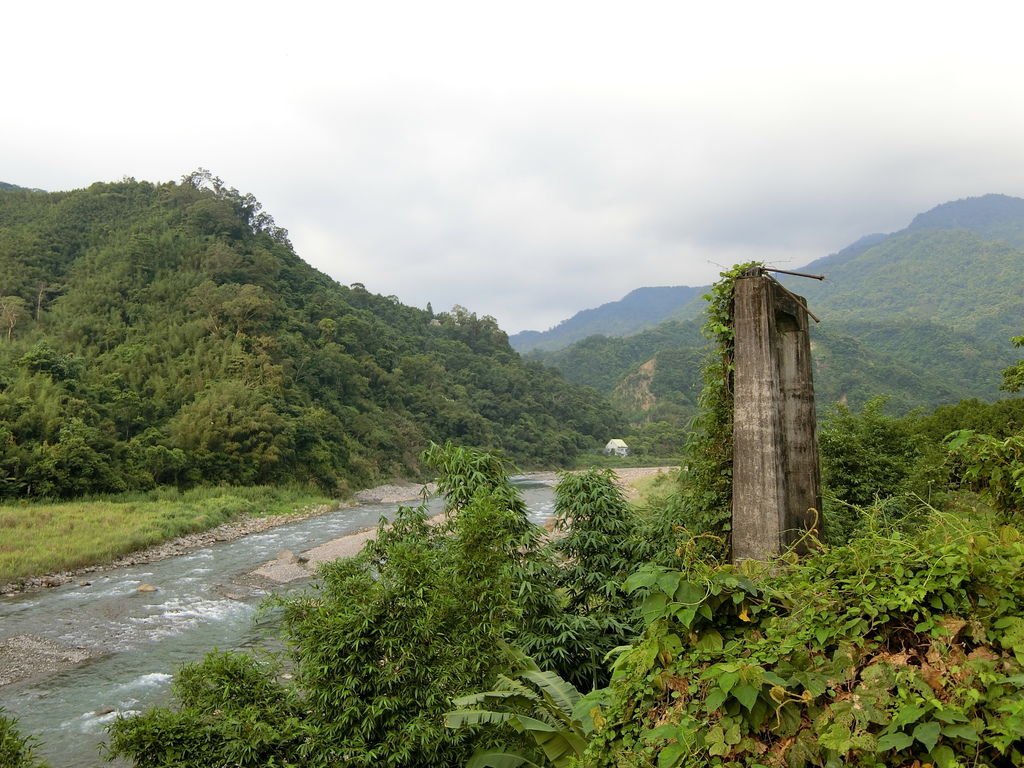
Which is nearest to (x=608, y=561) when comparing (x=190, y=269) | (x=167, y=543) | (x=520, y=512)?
(x=520, y=512)

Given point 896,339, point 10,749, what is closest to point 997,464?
point 10,749

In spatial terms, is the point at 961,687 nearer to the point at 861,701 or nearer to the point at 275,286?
the point at 861,701

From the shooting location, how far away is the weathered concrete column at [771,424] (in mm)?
4844

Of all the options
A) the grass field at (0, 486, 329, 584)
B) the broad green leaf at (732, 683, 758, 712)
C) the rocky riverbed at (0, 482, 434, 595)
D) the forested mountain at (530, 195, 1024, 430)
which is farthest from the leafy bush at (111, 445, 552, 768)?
the forested mountain at (530, 195, 1024, 430)

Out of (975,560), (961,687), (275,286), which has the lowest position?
(961,687)

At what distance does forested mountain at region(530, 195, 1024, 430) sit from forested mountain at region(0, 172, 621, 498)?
105ft

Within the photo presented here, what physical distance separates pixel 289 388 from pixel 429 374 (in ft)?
67.2

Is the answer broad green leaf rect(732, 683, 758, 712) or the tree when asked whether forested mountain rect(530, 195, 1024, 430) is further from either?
broad green leaf rect(732, 683, 758, 712)

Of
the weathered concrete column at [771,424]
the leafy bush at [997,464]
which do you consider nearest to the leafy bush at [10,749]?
the weathered concrete column at [771,424]

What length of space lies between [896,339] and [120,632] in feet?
355

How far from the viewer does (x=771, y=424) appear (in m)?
4.89

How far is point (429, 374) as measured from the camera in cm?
6103

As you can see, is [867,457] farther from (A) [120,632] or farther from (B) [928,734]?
(A) [120,632]

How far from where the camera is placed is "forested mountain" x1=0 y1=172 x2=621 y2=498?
2714 centimetres
